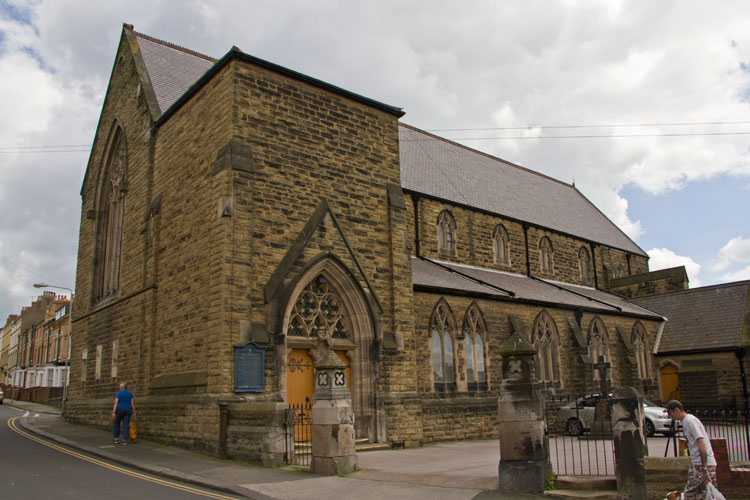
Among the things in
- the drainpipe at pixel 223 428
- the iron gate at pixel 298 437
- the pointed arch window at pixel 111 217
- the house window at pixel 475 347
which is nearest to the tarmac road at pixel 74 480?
the drainpipe at pixel 223 428

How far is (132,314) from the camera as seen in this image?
17.7m

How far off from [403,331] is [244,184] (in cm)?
563

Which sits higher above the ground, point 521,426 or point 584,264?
point 584,264

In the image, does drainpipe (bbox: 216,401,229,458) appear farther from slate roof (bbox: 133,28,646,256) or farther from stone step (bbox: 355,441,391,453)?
slate roof (bbox: 133,28,646,256)

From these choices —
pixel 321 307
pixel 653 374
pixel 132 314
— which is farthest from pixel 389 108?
pixel 653 374

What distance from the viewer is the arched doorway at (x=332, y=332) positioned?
1441 cm

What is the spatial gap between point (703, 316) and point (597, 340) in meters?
6.80

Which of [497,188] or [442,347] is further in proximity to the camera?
[497,188]

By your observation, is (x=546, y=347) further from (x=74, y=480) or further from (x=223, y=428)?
(x=74, y=480)

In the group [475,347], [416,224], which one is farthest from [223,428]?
[416,224]

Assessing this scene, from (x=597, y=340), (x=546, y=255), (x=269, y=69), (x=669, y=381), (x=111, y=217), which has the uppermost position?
(x=269, y=69)

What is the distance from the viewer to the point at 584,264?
31875mm

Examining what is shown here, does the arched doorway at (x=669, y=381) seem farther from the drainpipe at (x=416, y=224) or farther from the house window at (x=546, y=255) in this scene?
the drainpipe at (x=416, y=224)

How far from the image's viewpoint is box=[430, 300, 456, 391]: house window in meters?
18.7
